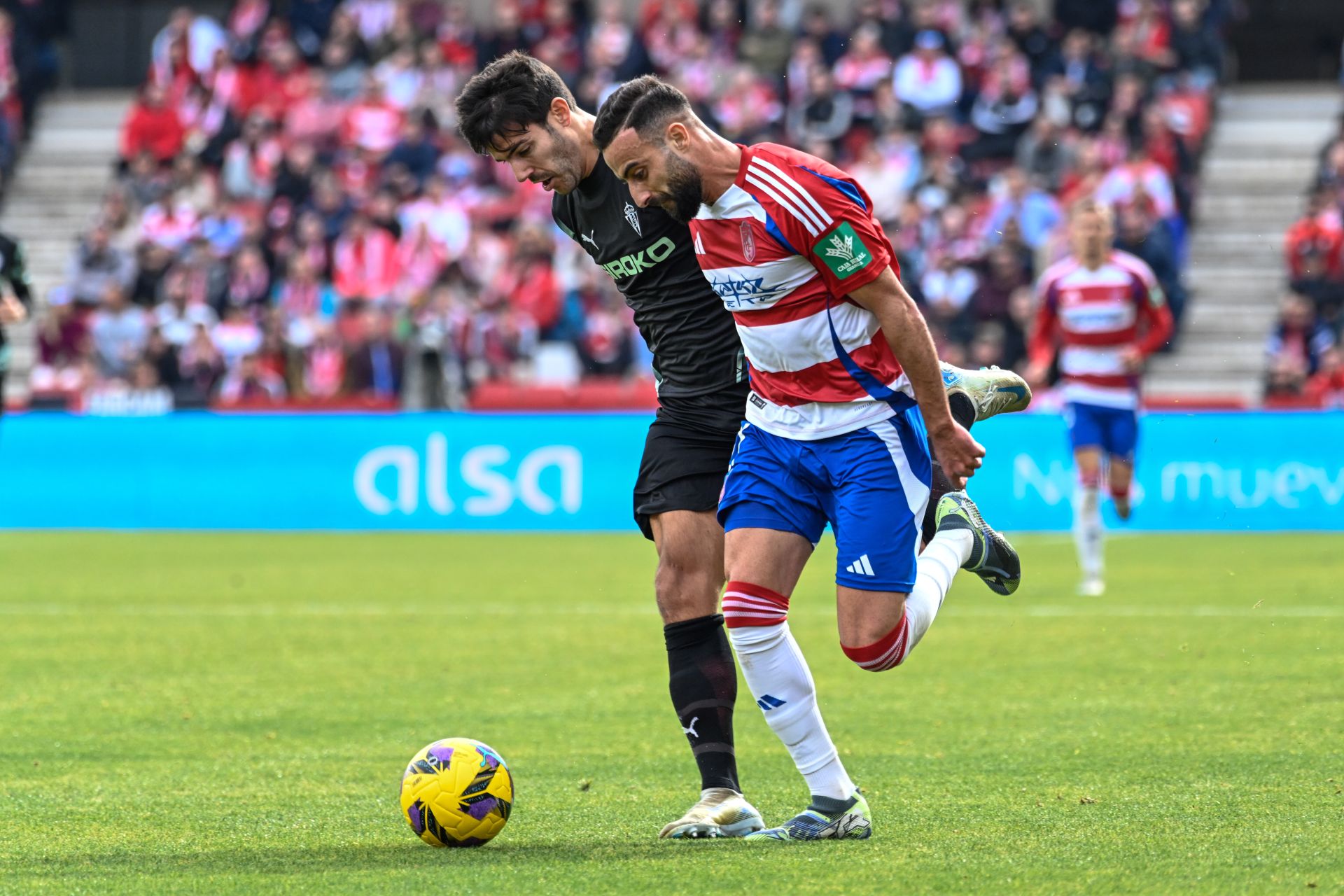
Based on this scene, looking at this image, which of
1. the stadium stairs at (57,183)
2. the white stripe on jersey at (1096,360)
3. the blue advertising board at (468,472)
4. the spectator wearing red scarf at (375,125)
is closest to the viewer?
the white stripe on jersey at (1096,360)

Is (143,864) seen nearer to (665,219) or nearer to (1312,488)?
(665,219)

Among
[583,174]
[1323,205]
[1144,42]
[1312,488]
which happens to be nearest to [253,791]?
[583,174]

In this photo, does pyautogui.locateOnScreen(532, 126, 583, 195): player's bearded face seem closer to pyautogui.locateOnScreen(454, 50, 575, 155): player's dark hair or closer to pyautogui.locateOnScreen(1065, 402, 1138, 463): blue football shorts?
pyautogui.locateOnScreen(454, 50, 575, 155): player's dark hair

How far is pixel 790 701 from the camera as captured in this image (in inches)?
216

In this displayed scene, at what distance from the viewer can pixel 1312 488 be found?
16.6 meters

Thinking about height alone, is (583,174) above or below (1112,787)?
above

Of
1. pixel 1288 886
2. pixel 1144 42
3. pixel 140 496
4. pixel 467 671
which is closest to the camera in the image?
pixel 1288 886

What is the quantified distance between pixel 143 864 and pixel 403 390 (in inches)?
612

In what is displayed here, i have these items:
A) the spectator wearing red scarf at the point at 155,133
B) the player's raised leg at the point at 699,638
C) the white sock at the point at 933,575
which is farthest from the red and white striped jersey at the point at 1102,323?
the spectator wearing red scarf at the point at 155,133

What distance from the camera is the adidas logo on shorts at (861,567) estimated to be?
546 cm

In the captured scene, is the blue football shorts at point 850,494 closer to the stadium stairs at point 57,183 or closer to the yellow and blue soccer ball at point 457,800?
the yellow and blue soccer ball at point 457,800

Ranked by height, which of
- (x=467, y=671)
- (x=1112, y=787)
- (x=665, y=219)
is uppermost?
(x=665, y=219)

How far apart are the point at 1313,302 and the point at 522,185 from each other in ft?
28.5

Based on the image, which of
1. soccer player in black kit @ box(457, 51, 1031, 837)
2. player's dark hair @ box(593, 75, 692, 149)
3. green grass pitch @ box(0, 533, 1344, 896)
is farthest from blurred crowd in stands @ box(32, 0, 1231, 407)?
player's dark hair @ box(593, 75, 692, 149)
